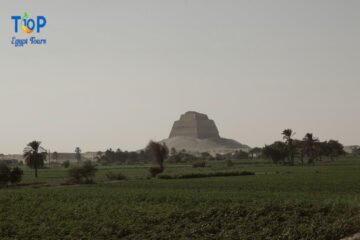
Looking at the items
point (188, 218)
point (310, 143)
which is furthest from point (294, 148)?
point (188, 218)

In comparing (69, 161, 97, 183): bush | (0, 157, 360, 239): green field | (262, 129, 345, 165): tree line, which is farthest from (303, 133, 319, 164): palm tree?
(0, 157, 360, 239): green field

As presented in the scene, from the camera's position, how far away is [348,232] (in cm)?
2677

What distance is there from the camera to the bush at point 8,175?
77.2m

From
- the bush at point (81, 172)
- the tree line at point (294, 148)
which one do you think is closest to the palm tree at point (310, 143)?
the tree line at point (294, 148)

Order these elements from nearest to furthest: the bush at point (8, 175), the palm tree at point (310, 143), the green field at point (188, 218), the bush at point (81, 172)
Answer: the green field at point (188, 218) → the bush at point (8, 175) → the bush at point (81, 172) → the palm tree at point (310, 143)

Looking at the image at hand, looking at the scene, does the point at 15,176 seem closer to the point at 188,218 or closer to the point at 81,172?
the point at 81,172

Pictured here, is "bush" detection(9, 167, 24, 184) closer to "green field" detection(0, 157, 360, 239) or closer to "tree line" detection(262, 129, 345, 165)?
"green field" detection(0, 157, 360, 239)

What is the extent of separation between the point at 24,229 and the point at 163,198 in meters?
12.0

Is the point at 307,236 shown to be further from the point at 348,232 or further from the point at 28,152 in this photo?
the point at 28,152

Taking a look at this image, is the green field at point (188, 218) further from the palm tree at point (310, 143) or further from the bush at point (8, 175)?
the palm tree at point (310, 143)

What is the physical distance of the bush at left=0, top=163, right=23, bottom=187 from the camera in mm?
77206

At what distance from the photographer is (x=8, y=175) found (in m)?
78.1

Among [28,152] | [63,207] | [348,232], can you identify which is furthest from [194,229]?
[28,152]

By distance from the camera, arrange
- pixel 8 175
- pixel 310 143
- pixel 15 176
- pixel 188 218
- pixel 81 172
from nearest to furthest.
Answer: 1. pixel 188 218
2. pixel 8 175
3. pixel 15 176
4. pixel 81 172
5. pixel 310 143
